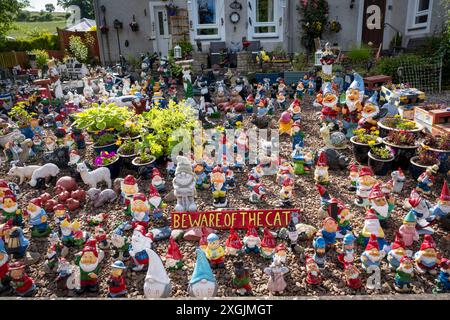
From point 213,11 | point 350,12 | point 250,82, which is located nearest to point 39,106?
point 250,82

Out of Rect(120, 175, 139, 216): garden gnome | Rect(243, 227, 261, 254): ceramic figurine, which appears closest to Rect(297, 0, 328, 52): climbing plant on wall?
Rect(120, 175, 139, 216): garden gnome

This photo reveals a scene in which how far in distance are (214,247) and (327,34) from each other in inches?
527

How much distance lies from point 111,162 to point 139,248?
262 centimetres

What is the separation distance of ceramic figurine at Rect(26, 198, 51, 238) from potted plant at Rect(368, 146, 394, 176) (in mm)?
5123

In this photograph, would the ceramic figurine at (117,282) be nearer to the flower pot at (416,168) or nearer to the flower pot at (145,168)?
the flower pot at (145,168)

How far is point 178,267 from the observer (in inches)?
166

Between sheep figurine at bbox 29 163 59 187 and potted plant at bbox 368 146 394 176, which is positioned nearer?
potted plant at bbox 368 146 394 176

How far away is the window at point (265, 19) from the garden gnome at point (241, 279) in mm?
12757

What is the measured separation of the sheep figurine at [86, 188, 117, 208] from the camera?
221 inches

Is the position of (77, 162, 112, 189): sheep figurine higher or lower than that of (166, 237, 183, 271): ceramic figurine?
higher

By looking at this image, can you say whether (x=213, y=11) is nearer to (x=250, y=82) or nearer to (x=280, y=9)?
(x=280, y=9)

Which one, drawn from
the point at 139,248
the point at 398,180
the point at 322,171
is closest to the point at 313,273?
the point at 139,248

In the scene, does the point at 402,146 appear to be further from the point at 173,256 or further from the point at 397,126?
the point at 173,256

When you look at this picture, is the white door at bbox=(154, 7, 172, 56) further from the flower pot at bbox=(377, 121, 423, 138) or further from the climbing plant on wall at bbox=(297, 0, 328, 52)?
the flower pot at bbox=(377, 121, 423, 138)
